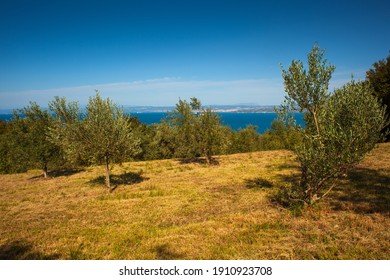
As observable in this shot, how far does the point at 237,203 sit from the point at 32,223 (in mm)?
14508

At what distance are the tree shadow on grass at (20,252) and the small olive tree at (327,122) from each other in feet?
48.1

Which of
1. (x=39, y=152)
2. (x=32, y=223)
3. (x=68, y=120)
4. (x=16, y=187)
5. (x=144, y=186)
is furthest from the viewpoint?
(x=39, y=152)

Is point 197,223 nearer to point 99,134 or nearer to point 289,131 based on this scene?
point 289,131

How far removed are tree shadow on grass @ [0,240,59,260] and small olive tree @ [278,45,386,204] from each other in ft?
48.1

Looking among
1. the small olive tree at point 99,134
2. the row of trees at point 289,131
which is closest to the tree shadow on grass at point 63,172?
the row of trees at point 289,131

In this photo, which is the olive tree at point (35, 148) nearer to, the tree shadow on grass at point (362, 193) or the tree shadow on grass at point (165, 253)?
the tree shadow on grass at point (165, 253)

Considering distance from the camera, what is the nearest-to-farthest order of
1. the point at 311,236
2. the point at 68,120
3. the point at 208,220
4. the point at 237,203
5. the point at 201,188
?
the point at 311,236
the point at 208,220
the point at 237,203
the point at 201,188
the point at 68,120

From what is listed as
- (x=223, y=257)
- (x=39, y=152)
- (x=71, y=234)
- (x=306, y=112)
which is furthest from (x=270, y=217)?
(x=39, y=152)

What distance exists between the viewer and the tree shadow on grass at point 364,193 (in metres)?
13.9

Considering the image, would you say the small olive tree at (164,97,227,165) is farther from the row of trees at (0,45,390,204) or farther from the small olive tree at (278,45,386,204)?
the small olive tree at (278,45,386,204)

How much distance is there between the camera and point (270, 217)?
1363cm

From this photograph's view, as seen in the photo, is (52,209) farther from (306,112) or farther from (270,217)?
(306,112)

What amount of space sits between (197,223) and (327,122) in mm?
9875

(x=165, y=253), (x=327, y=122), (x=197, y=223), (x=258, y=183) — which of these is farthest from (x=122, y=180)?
(x=327, y=122)
